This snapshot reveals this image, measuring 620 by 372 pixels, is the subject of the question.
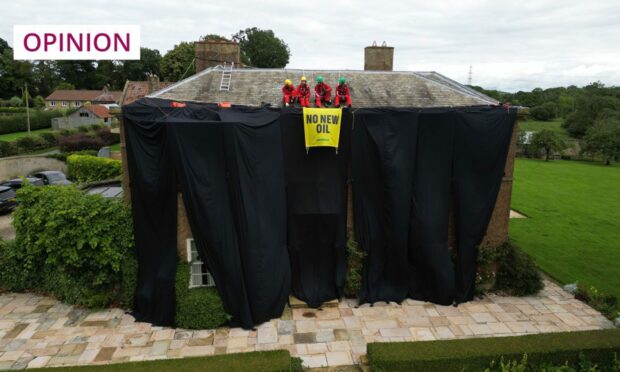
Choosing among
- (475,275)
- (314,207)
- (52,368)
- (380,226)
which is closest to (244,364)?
(52,368)

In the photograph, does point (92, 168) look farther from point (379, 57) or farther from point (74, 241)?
point (379, 57)

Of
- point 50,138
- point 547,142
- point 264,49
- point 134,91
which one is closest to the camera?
point 134,91

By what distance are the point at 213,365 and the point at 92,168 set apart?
2644cm

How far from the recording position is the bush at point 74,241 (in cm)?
1305

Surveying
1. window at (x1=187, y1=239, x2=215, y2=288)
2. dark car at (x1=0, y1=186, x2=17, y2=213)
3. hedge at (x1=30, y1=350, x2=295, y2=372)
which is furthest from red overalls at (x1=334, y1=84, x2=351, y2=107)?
dark car at (x1=0, y1=186, x2=17, y2=213)

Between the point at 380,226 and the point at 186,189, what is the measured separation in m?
6.41

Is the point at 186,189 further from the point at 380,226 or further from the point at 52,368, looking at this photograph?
the point at 380,226

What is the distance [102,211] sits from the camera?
13.3m

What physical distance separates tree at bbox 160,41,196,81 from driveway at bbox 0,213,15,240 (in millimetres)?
43511

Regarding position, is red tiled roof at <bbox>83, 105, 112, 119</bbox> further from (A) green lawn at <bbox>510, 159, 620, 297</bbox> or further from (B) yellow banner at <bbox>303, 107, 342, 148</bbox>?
(A) green lawn at <bbox>510, 159, 620, 297</bbox>

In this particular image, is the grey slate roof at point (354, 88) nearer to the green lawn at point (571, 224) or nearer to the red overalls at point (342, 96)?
the red overalls at point (342, 96)

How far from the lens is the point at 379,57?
20.8 meters

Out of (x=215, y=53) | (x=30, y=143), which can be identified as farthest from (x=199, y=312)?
(x=30, y=143)

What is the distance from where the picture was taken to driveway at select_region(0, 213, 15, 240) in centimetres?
2019
